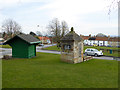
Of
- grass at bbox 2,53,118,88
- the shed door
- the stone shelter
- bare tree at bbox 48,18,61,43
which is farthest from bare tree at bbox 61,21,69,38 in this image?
grass at bbox 2,53,118,88

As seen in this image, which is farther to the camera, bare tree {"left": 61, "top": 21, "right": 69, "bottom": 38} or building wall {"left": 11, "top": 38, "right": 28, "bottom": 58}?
bare tree {"left": 61, "top": 21, "right": 69, "bottom": 38}

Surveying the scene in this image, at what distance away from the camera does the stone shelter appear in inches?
592

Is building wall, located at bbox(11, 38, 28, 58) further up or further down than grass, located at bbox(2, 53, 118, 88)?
further up

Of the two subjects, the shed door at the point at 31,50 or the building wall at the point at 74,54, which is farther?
the shed door at the point at 31,50

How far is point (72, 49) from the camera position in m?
15.0

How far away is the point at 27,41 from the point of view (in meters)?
18.4

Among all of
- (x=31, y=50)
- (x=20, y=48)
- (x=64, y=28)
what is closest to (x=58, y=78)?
(x=20, y=48)

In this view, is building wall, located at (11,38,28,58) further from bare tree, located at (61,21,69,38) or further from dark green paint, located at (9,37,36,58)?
bare tree, located at (61,21,69,38)

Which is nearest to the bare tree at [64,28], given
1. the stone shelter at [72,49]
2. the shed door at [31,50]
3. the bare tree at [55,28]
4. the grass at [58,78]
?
the bare tree at [55,28]

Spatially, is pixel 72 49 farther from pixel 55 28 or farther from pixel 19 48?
pixel 55 28

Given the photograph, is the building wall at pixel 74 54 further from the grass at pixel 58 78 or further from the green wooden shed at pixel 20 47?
the green wooden shed at pixel 20 47

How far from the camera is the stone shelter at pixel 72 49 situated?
15.0 m

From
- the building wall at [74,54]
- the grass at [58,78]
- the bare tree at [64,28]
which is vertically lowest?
the grass at [58,78]

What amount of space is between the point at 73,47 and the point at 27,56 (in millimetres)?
8339
